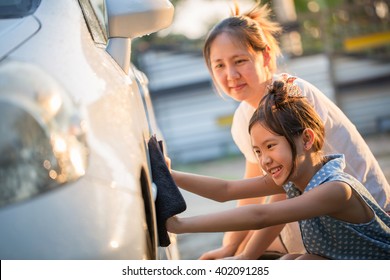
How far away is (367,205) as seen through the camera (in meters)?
2.50

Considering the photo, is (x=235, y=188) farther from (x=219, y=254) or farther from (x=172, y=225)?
(x=172, y=225)

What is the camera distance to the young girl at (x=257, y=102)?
298 cm

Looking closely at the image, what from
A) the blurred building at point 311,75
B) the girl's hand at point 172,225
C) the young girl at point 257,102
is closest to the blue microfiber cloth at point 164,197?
the girl's hand at point 172,225

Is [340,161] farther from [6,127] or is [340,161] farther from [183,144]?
[183,144]

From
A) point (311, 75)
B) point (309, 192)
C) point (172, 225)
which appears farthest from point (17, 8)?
point (311, 75)

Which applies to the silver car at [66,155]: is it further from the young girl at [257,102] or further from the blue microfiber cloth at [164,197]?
the young girl at [257,102]

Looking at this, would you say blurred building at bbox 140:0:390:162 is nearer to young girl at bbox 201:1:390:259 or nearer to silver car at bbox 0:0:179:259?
young girl at bbox 201:1:390:259

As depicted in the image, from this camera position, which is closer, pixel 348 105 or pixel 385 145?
pixel 385 145

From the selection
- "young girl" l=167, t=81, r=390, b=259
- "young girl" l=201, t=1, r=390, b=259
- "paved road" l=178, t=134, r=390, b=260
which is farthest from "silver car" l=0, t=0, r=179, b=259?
"paved road" l=178, t=134, r=390, b=260

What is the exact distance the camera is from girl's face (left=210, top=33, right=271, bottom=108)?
3.09 meters

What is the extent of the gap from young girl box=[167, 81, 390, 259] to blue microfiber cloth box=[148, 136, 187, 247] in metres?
0.18
